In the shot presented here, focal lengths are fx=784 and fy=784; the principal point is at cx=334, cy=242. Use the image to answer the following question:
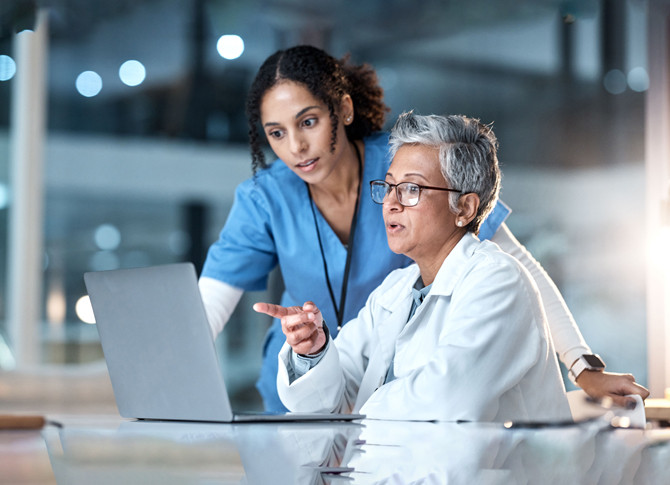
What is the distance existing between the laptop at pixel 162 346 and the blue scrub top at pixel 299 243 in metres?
0.69

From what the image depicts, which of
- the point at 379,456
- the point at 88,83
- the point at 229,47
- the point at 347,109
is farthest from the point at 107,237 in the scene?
the point at 379,456

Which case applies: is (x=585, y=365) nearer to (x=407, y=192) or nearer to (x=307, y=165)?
(x=407, y=192)

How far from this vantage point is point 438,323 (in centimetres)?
149

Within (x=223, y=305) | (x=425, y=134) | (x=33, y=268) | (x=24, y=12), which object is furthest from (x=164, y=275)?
(x=33, y=268)

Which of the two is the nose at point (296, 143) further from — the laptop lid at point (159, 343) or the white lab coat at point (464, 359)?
the laptop lid at point (159, 343)

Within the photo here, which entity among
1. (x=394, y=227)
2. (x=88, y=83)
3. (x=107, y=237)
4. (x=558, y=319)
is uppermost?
(x=88, y=83)

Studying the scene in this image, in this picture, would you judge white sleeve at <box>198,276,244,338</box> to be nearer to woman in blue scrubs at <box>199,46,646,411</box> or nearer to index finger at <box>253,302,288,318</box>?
woman in blue scrubs at <box>199,46,646,411</box>

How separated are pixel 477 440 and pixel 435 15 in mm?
3949

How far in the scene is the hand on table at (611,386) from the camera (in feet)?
5.07

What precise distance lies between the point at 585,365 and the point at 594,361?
2 centimetres

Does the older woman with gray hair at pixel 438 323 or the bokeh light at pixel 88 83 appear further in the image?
the bokeh light at pixel 88 83

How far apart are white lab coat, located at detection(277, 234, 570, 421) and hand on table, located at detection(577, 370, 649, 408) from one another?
20cm

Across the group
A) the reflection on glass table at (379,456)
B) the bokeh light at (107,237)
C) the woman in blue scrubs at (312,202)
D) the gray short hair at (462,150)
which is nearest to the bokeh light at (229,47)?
the bokeh light at (107,237)

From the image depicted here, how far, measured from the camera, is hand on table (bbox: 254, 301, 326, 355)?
1.43m
